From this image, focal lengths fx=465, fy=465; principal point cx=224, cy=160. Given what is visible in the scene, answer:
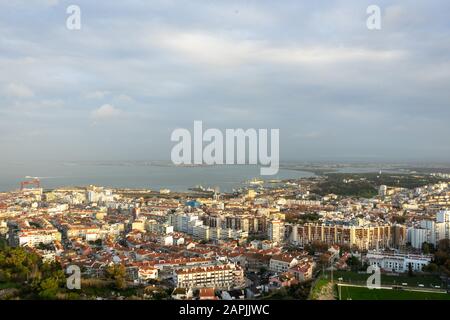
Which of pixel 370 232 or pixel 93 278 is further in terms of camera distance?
pixel 370 232

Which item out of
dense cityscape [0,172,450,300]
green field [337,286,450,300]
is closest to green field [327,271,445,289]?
dense cityscape [0,172,450,300]

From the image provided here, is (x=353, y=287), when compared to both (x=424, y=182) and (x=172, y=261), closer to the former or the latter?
(x=172, y=261)

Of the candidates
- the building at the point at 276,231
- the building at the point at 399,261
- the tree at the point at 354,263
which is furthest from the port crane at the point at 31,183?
the building at the point at 399,261

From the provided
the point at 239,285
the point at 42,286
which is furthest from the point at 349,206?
the point at 42,286

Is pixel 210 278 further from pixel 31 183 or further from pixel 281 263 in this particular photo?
pixel 31 183

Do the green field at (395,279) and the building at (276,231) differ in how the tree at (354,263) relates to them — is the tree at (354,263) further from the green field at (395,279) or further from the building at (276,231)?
the building at (276,231)
